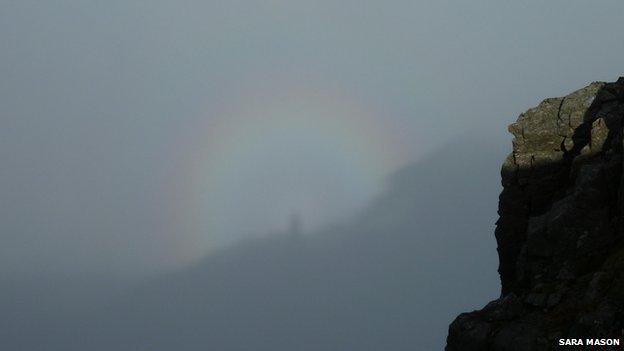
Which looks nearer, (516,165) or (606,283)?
(606,283)

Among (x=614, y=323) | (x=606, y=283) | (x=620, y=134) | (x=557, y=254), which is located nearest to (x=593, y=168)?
(x=620, y=134)

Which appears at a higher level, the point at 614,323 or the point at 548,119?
the point at 548,119

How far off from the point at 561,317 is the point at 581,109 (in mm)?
22892

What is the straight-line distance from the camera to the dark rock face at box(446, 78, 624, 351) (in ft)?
153

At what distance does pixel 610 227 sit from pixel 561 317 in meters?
8.61

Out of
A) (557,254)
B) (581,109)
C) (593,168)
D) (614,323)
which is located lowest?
(614,323)

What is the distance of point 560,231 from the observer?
53781 mm

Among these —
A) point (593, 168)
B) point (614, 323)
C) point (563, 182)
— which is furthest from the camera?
point (563, 182)

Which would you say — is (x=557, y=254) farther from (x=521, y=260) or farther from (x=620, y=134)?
(x=620, y=134)

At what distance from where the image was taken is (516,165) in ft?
208

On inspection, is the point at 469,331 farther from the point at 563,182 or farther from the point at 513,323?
the point at 563,182

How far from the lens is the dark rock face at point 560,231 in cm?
4659

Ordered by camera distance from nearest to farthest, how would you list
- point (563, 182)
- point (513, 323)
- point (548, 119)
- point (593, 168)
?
1. point (513, 323)
2. point (593, 168)
3. point (563, 182)
4. point (548, 119)

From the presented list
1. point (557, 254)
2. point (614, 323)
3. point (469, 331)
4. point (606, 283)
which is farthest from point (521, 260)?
point (614, 323)
